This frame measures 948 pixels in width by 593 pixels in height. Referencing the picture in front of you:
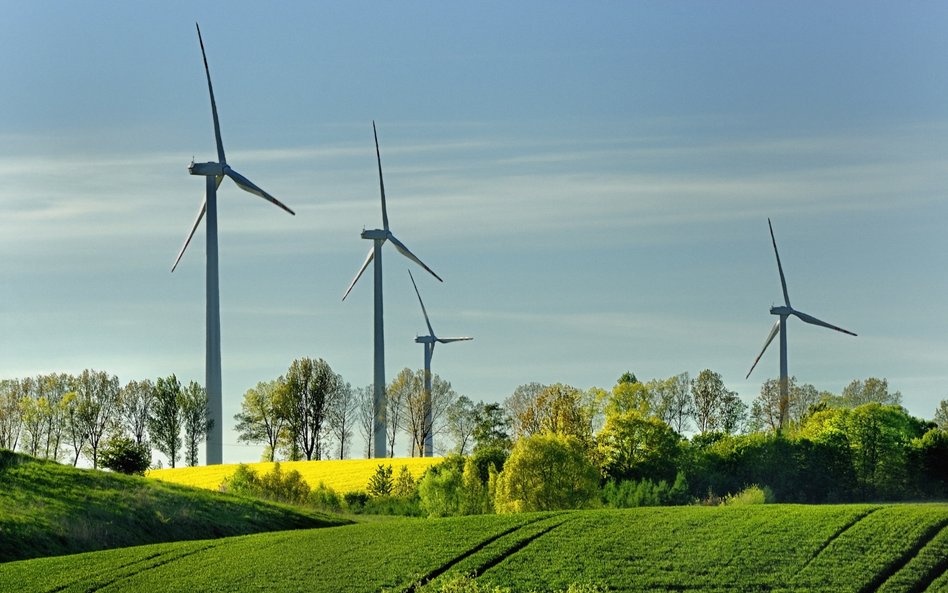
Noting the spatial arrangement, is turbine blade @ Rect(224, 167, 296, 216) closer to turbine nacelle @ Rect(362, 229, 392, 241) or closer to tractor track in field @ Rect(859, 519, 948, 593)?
turbine nacelle @ Rect(362, 229, 392, 241)

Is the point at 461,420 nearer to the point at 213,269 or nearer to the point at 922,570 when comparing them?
the point at 213,269

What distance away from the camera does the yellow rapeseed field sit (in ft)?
371

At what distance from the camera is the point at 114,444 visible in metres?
103

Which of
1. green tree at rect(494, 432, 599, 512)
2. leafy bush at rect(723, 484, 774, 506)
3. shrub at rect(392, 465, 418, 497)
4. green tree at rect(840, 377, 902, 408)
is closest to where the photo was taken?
leafy bush at rect(723, 484, 774, 506)

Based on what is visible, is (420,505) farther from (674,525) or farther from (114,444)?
(674,525)

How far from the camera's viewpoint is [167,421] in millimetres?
134375

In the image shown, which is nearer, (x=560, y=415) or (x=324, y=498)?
(x=324, y=498)

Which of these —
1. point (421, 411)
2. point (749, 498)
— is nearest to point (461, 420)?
point (421, 411)

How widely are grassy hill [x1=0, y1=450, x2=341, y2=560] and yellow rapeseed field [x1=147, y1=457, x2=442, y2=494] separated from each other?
23.0 metres

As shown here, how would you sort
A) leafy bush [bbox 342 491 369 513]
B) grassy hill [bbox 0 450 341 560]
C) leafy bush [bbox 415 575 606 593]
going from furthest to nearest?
leafy bush [bbox 342 491 369 513]
grassy hill [bbox 0 450 341 560]
leafy bush [bbox 415 575 606 593]

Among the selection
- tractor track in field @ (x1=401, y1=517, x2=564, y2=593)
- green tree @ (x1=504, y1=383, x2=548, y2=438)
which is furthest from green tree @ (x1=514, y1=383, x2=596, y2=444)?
tractor track in field @ (x1=401, y1=517, x2=564, y2=593)

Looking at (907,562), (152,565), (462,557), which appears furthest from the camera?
(152,565)

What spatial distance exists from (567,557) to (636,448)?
4300 cm

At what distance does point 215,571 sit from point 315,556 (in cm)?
507
